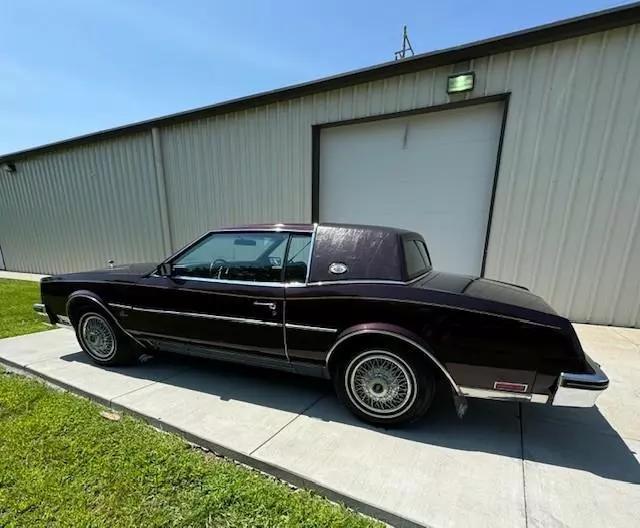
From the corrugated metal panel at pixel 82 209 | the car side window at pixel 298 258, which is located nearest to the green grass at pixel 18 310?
the corrugated metal panel at pixel 82 209

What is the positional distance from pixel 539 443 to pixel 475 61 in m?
4.83

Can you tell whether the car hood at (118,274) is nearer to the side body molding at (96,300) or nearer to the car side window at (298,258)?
the side body molding at (96,300)

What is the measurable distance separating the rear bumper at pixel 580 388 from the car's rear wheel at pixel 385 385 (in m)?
0.75

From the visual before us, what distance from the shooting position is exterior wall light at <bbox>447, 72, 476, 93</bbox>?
4.39 metres

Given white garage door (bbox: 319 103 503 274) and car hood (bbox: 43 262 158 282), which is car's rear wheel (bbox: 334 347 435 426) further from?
white garage door (bbox: 319 103 503 274)

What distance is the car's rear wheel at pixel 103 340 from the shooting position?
326cm

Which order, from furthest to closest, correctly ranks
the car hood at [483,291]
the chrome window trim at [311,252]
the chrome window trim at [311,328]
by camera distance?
the chrome window trim at [311,252] → the chrome window trim at [311,328] → the car hood at [483,291]

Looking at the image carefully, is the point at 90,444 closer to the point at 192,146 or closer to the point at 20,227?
the point at 192,146

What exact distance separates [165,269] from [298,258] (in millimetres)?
1458

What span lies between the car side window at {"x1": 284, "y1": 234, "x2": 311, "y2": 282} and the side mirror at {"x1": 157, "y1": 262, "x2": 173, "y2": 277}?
129cm

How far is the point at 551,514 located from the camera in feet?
5.20

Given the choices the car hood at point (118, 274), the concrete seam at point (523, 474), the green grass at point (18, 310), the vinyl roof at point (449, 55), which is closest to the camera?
the concrete seam at point (523, 474)

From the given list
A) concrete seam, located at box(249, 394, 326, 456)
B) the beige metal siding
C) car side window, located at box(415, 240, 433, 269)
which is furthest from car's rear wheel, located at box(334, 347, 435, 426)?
the beige metal siding

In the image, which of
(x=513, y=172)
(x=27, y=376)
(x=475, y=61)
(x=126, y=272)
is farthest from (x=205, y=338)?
(x=475, y=61)
